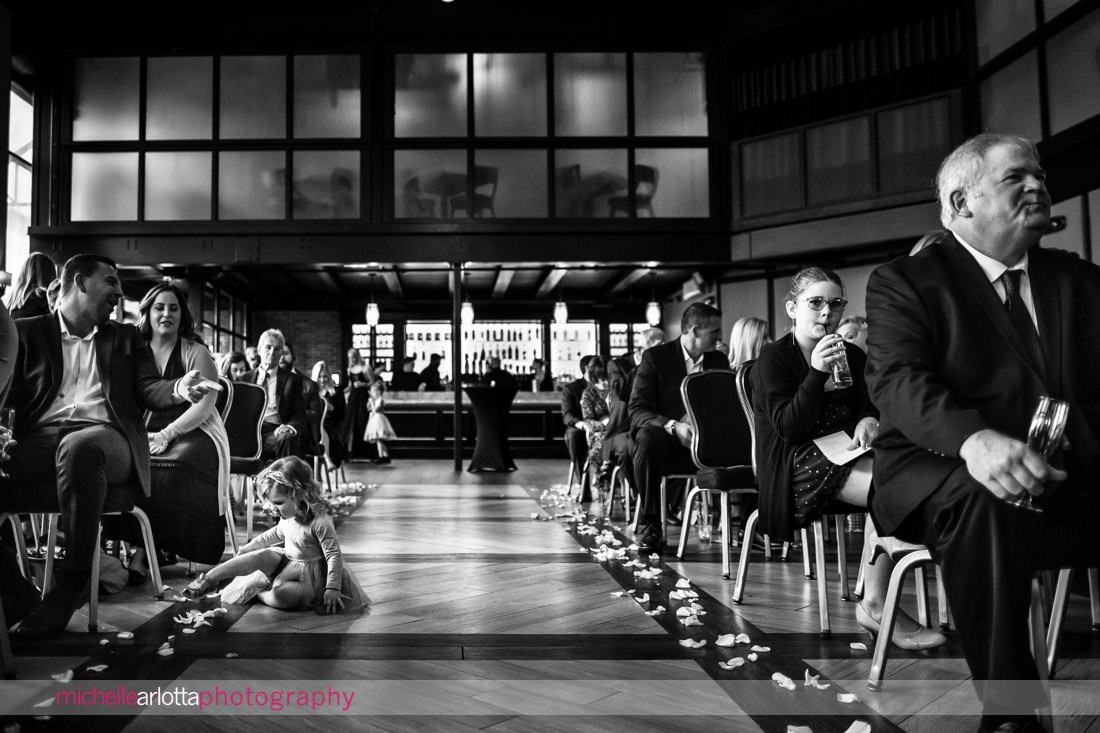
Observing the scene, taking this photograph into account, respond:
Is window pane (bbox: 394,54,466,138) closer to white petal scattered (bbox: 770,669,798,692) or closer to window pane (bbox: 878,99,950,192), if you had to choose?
window pane (bbox: 878,99,950,192)

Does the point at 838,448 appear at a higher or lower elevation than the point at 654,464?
higher

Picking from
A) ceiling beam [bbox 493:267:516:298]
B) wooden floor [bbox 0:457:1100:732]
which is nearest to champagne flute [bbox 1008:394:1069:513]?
wooden floor [bbox 0:457:1100:732]

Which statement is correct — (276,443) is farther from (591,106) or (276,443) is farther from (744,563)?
(591,106)

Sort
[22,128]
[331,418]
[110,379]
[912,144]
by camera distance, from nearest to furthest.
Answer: [110,379], [331,418], [912,144], [22,128]

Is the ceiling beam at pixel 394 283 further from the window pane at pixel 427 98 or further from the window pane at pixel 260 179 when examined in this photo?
the window pane at pixel 427 98

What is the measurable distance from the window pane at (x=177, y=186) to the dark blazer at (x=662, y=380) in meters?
7.01

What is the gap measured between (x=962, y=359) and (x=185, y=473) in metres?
2.83

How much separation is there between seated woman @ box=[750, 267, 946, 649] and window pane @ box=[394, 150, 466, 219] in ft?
24.9

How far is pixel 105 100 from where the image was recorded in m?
9.93

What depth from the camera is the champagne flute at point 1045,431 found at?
148 cm

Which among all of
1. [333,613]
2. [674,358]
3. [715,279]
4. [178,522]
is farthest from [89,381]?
[715,279]

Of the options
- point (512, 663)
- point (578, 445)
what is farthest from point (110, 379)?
point (578, 445)

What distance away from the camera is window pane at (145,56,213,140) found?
9922 millimetres

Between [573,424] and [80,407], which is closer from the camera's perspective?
[80,407]
